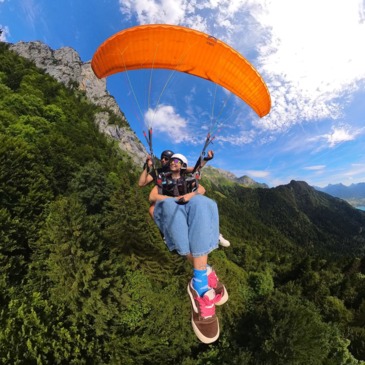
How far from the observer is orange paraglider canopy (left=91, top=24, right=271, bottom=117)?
25.3 ft

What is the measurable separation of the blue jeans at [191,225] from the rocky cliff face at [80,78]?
10389 centimetres

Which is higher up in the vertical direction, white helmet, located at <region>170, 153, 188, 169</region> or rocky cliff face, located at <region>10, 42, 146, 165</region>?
rocky cliff face, located at <region>10, 42, 146, 165</region>

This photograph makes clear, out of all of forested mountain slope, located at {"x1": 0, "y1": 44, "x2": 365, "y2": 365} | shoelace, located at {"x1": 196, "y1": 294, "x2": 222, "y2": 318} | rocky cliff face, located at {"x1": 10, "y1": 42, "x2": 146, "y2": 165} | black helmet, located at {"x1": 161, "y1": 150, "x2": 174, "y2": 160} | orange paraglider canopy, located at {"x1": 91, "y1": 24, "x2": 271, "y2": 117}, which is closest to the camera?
shoelace, located at {"x1": 196, "y1": 294, "x2": 222, "y2": 318}

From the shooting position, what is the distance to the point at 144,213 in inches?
986

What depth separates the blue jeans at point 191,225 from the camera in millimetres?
4949

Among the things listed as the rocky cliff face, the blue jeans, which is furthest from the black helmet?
the rocky cliff face

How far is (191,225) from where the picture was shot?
197 inches

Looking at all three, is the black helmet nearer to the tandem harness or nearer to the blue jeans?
the tandem harness

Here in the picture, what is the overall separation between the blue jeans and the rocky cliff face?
341 ft

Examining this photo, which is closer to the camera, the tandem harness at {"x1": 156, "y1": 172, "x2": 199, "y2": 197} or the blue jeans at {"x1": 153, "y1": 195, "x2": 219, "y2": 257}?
the blue jeans at {"x1": 153, "y1": 195, "x2": 219, "y2": 257}

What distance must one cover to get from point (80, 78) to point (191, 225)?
463ft

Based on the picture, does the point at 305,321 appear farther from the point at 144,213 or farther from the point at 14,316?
the point at 14,316

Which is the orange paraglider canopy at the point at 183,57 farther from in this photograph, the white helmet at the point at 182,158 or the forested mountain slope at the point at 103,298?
the forested mountain slope at the point at 103,298

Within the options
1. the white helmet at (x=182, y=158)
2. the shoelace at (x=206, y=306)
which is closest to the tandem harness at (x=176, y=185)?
the white helmet at (x=182, y=158)
